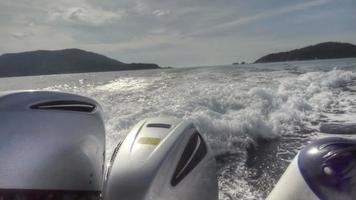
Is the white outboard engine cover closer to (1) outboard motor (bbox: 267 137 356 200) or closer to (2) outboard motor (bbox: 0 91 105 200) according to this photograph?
(2) outboard motor (bbox: 0 91 105 200)

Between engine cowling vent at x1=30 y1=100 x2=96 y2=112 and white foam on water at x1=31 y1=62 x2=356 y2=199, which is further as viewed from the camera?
white foam on water at x1=31 y1=62 x2=356 y2=199

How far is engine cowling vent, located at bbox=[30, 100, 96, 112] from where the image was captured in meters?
1.79

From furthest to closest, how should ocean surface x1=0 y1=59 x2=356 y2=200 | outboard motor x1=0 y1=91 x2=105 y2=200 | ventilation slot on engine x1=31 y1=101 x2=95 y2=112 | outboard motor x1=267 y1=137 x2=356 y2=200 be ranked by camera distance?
ocean surface x1=0 y1=59 x2=356 y2=200 → ventilation slot on engine x1=31 y1=101 x2=95 y2=112 → outboard motor x1=0 y1=91 x2=105 y2=200 → outboard motor x1=267 y1=137 x2=356 y2=200

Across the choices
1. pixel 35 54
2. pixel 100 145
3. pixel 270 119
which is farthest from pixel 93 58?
pixel 100 145

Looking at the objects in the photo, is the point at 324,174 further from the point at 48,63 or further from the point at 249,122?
the point at 48,63

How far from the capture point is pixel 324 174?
143 cm

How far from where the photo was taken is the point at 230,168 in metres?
3.76

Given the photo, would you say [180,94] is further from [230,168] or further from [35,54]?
[35,54]

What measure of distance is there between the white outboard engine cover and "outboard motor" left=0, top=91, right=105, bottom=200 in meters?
0.27

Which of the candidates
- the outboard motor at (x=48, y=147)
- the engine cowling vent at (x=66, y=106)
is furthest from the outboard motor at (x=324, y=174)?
the engine cowling vent at (x=66, y=106)

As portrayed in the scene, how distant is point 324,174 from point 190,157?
681 mm

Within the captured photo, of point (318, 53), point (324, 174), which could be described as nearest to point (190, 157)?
point (324, 174)

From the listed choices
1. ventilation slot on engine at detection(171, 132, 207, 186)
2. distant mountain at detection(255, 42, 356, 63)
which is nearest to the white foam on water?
ventilation slot on engine at detection(171, 132, 207, 186)

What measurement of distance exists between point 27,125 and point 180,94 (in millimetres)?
6364
